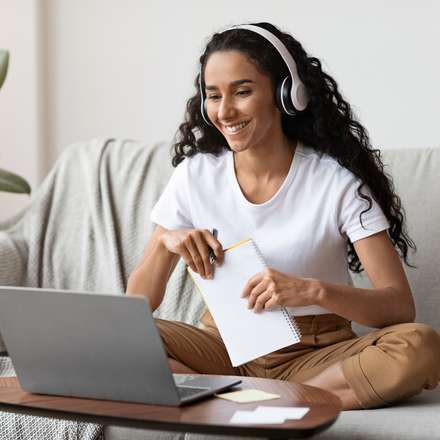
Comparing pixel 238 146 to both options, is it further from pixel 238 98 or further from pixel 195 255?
pixel 195 255

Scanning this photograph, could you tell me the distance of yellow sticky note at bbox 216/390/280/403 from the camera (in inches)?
53.0

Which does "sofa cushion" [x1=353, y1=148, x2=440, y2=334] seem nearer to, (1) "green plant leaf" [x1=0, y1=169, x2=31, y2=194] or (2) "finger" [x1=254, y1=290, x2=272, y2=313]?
(2) "finger" [x1=254, y1=290, x2=272, y2=313]

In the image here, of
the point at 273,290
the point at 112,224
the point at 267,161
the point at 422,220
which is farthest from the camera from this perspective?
the point at 112,224

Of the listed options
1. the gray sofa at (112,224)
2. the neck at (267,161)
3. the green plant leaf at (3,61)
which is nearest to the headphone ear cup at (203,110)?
the neck at (267,161)

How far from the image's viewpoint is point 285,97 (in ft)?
6.13

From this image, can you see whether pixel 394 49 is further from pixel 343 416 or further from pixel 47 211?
pixel 343 416

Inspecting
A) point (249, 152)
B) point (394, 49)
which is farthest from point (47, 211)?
point (394, 49)

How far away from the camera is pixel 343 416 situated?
1609mm

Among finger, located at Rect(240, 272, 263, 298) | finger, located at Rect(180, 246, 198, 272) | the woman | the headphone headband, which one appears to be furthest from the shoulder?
finger, located at Rect(240, 272, 263, 298)

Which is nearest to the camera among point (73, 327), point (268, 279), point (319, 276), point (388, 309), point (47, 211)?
point (73, 327)

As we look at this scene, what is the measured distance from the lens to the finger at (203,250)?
1653 mm

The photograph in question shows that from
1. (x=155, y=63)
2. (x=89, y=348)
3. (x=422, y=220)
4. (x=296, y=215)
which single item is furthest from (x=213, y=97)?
(x=155, y=63)

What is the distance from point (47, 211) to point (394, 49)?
1.03m

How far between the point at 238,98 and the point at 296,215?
25cm
